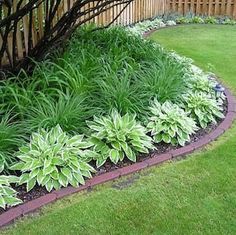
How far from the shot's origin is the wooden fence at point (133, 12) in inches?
224

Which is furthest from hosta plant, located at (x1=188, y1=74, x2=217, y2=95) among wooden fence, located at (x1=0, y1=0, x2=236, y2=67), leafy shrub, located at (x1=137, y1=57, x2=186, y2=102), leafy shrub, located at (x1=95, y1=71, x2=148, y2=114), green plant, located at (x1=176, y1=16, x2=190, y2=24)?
green plant, located at (x1=176, y1=16, x2=190, y2=24)

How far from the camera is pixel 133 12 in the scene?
10.6m

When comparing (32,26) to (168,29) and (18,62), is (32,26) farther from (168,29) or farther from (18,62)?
(168,29)

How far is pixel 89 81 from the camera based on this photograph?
460 cm

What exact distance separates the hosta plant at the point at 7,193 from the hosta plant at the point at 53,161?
0.10 metres

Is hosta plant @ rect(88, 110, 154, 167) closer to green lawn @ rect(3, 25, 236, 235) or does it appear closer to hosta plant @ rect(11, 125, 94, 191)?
hosta plant @ rect(11, 125, 94, 191)

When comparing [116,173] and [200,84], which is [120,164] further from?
[200,84]

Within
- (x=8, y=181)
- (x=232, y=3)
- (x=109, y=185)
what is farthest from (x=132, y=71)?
(x=232, y=3)

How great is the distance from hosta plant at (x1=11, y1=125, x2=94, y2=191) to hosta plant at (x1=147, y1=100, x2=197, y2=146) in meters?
0.80

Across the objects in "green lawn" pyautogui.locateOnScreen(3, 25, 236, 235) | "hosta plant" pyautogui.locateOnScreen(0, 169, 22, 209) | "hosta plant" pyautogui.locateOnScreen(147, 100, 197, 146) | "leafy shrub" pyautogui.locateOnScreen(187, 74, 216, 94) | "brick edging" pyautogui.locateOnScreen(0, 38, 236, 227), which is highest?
"leafy shrub" pyautogui.locateOnScreen(187, 74, 216, 94)

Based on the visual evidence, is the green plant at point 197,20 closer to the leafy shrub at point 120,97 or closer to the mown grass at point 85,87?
the mown grass at point 85,87

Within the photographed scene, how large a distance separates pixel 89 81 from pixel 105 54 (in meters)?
1.04

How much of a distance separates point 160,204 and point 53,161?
0.91 m

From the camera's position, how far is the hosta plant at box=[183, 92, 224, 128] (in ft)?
15.3
